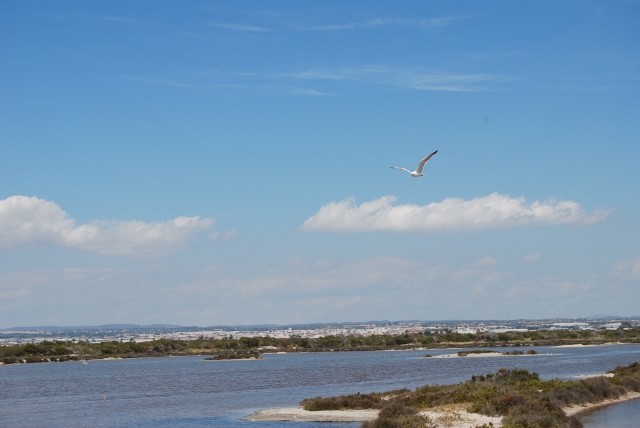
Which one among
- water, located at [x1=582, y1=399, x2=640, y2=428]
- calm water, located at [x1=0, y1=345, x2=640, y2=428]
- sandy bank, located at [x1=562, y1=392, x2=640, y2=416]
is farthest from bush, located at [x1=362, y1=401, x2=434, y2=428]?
sandy bank, located at [x1=562, y1=392, x2=640, y2=416]

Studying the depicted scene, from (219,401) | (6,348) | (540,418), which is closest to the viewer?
(540,418)

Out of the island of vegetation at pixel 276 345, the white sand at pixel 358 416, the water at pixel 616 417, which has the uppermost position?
the island of vegetation at pixel 276 345

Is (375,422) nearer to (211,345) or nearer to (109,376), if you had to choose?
(109,376)

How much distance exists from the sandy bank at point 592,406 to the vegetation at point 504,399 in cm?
24

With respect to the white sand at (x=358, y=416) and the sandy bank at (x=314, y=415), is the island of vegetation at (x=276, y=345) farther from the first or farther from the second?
the white sand at (x=358, y=416)

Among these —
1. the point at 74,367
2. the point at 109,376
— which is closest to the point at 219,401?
the point at 109,376

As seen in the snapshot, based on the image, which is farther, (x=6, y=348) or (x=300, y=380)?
(x=6, y=348)

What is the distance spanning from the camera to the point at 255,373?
8112cm

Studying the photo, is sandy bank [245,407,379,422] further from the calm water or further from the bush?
the bush

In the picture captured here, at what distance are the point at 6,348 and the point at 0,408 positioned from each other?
242 feet

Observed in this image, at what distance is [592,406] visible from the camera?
43.4 metres

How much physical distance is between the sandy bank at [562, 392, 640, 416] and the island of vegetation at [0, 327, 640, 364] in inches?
3124

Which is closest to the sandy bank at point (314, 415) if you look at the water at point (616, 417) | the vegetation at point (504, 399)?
the vegetation at point (504, 399)

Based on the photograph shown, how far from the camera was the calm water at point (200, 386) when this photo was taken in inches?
1864
